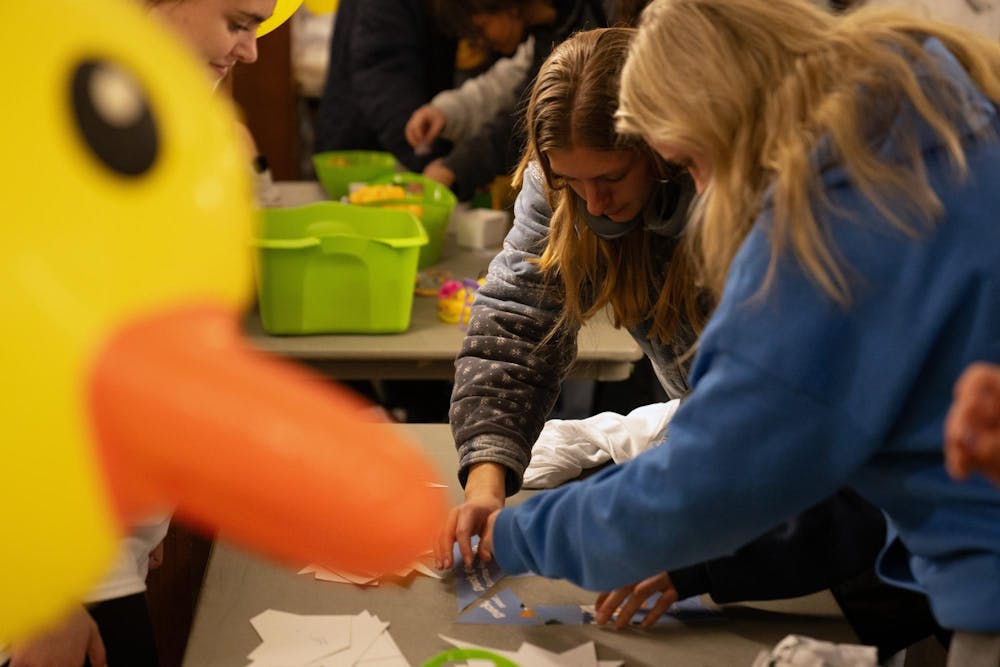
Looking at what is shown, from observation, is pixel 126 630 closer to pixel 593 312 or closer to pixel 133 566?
pixel 133 566

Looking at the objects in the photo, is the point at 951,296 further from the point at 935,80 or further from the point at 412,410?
the point at 412,410

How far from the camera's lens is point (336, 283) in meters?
2.17

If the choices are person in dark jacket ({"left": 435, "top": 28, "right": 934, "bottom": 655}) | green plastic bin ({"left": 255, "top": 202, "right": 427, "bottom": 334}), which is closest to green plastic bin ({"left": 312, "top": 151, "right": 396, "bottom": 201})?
green plastic bin ({"left": 255, "top": 202, "right": 427, "bottom": 334})

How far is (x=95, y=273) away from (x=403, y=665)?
92 centimetres

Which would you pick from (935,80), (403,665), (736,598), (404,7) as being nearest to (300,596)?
(403,665)

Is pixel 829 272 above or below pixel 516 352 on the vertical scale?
above

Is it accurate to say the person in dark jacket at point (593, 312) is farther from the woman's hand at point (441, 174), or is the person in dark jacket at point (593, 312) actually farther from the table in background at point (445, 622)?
the woman's hand at point (441, 174)

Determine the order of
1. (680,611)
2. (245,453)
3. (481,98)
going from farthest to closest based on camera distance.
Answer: (481,98), (680,611), (245,453)

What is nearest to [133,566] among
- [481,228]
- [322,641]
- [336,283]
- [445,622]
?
[322,641]

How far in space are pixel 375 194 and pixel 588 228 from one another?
4.46ft

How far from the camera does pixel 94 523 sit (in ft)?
1.38

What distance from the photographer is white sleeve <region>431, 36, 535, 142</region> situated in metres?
3.03

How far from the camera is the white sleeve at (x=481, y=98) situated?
9.95ft

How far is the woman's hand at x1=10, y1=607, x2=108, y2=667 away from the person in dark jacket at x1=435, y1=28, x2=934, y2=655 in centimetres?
45
